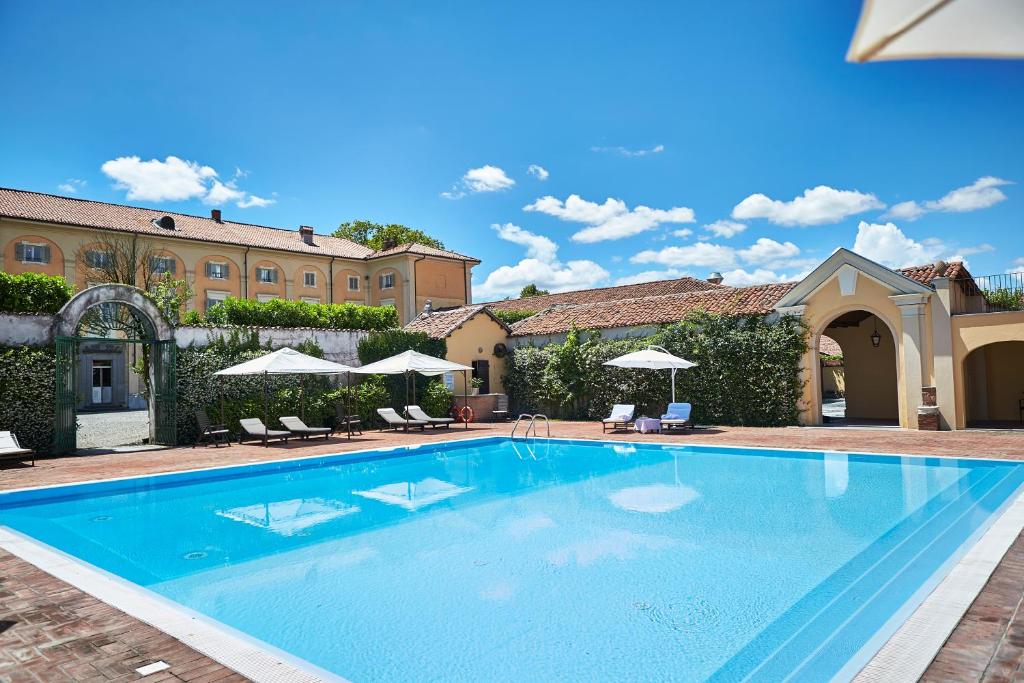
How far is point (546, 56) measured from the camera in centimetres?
1502

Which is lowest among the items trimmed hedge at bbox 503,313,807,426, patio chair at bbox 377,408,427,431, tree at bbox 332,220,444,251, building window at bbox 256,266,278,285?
patio chair at bbox 377,408,427,431

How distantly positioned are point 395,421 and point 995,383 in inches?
720

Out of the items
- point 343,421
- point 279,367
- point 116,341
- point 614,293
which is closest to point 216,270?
point 343,421

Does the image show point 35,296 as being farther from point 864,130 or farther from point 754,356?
point 864,130

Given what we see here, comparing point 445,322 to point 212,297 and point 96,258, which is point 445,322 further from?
point 96,258

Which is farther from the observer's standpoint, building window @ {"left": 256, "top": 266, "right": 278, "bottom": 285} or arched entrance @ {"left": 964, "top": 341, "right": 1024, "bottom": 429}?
building window @ {"left": 256, "top": 266, "right": 278, "bottom": 285}

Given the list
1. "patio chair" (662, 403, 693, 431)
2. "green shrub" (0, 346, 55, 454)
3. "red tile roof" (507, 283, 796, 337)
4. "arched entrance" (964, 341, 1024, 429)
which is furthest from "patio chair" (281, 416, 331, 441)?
"arched entrance" (964, 341, 1024, 429)

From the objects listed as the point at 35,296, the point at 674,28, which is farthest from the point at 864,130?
the point at 35,296

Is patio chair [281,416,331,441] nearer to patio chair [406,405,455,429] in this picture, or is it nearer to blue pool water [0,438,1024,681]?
patio chair [406,405,455,429]

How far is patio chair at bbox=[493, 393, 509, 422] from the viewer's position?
2225cm

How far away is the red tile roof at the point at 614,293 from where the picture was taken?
39938 mm

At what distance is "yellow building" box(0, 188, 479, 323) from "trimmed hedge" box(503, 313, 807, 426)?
20285 mm

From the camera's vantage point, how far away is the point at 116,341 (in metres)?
15.4

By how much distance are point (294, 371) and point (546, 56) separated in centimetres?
972
